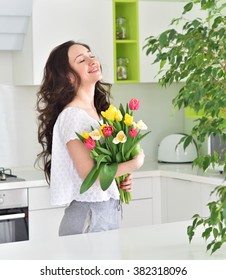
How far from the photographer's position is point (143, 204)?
4785 millimetres

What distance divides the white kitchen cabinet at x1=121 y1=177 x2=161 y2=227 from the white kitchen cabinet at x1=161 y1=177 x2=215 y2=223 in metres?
0.05

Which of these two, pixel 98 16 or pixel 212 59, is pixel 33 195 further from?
pixel 212 59

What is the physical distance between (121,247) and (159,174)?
2.51 m

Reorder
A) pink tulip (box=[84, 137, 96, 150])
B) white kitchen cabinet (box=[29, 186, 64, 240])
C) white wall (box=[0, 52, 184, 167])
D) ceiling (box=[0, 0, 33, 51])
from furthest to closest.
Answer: white wall (box=[0, 52, 184, 167])
ceiling (box=[0, 0, 33, 51])
white kitchen cabinet (box=[29, 186, 64, 240])
pink tulip (box=[84, 137, 96, 150])

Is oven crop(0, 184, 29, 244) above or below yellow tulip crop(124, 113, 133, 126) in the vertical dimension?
below

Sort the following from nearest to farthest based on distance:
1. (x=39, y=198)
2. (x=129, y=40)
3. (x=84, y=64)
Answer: (x=84, y=64), (x=39, y=198), (x=129, y=40)

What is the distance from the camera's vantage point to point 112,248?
7.56 ft

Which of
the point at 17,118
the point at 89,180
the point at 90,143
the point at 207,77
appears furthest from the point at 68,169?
the point at 17,118

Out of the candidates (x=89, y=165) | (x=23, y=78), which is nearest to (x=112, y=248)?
(x=89, y=165)

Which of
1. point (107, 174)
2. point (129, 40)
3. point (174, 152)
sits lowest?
point (174, 152)

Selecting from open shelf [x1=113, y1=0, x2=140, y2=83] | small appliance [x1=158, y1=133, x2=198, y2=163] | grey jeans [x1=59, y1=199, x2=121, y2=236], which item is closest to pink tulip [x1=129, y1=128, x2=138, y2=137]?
grey jeans [x1=59, y1=199, x2=121, y2=236]

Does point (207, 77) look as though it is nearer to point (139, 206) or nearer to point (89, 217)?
point (89, 217)

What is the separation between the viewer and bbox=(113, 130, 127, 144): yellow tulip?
260 centimetres

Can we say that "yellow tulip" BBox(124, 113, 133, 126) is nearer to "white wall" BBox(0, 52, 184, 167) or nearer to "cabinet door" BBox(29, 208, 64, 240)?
"cabinet door" BBox(29, 208, 64, 240)
